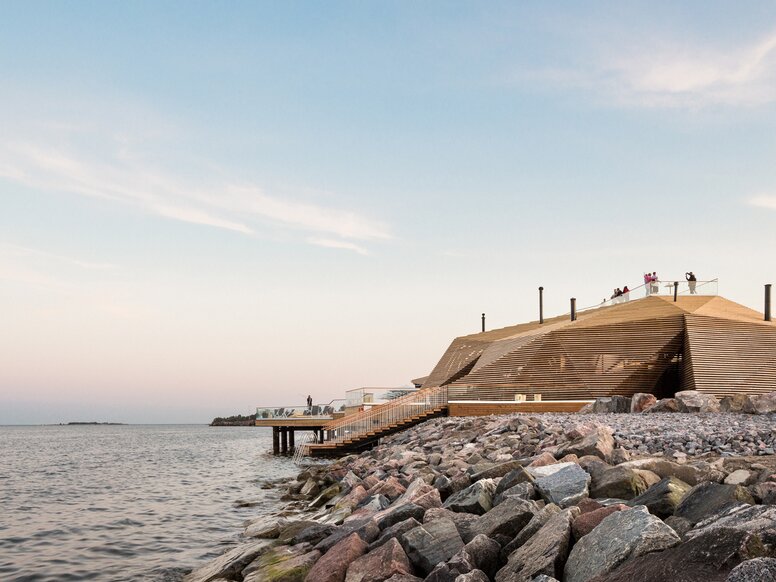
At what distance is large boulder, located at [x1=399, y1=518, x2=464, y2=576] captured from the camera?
7.70 m

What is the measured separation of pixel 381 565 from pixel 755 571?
4.53 metres

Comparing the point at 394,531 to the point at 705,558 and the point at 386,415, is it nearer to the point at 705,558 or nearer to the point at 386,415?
the point at 705,558

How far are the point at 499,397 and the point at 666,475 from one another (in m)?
20.1

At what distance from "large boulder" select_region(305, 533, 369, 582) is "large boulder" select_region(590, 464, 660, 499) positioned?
3096 mm

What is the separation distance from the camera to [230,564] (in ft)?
34.6

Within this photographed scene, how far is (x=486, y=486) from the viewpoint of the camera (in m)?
10.0

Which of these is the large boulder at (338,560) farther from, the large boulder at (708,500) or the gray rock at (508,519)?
the large boulder at (708,500)

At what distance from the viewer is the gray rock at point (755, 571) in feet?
13.1

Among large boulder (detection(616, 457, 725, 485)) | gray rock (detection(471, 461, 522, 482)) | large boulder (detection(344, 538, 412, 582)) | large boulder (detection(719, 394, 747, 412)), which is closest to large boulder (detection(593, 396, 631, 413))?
large boulder (detection(719, 394, 747, 412))

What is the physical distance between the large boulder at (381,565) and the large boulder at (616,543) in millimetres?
2170

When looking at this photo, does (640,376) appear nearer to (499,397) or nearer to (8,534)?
(499,397)

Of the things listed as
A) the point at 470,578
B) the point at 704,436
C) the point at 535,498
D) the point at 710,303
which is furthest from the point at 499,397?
the point at 470,578

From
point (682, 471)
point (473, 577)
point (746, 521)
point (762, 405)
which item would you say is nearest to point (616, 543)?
point (746, 521)

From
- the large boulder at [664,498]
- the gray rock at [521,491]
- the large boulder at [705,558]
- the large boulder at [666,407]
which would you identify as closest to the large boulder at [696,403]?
the large boulder at [666,407]
